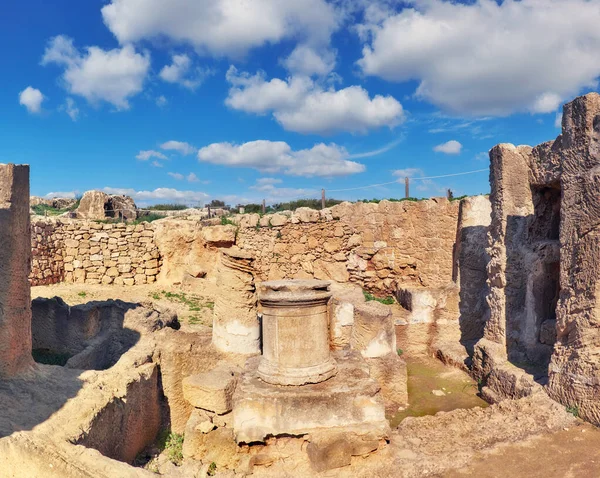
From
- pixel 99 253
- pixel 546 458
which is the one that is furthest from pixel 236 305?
pixel 99 253

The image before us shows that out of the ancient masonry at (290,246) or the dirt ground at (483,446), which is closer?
the dirt ground at (483,446)

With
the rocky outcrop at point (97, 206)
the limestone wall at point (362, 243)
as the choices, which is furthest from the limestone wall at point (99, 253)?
the rocky outcrop at point (97, 206)

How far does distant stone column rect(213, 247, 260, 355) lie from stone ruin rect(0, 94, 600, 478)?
0.07 feet

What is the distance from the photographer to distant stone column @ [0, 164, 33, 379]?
4945mm

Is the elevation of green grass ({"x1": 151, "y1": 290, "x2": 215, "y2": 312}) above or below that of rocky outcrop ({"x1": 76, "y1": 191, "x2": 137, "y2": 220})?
below

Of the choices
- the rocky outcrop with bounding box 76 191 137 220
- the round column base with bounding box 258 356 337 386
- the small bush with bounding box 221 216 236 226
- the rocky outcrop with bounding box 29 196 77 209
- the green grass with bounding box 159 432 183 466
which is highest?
the rocky outcrop with bounding box 29 196 77 209

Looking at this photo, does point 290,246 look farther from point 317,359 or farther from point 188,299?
point 317,359

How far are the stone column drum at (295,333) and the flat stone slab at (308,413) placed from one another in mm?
304

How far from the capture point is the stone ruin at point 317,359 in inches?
179

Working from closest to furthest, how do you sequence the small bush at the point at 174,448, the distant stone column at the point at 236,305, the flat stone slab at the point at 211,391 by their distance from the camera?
the small bush at the point at 174,448 → the flat stone slab at the point at 211,391 → the distant stone column at the point at 236,305

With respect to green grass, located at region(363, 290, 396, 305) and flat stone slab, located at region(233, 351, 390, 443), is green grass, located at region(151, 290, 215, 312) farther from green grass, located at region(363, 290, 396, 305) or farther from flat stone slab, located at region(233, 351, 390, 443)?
flat stone slab, located at region(233, 351, 390, 443)

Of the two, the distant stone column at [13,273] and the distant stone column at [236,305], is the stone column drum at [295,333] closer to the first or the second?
the distant stone column at [236,305]

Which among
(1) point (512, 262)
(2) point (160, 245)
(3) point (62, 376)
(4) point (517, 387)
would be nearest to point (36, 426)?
(3) point (62, 376)

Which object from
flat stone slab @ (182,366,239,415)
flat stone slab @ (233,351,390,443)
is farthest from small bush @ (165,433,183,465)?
flat stone slab @ (233,351,390,443)
